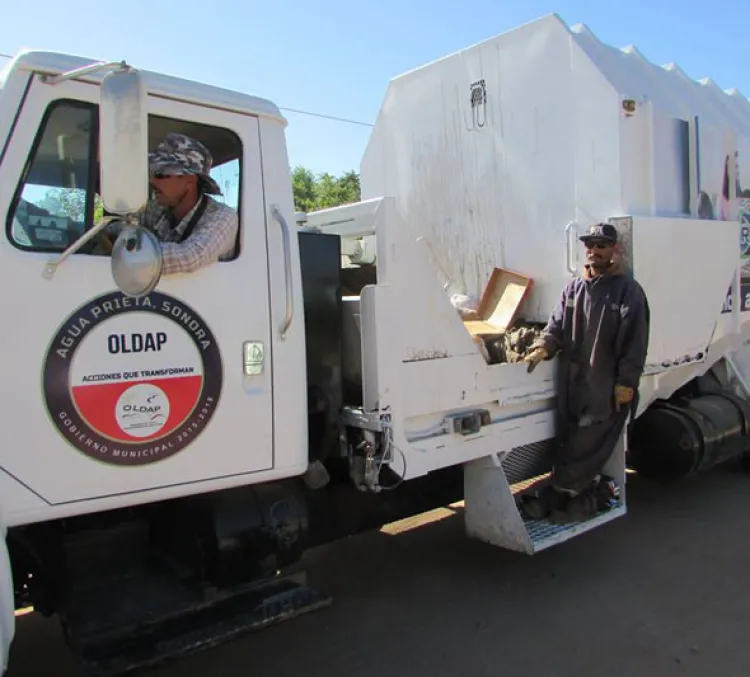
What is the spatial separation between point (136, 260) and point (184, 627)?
1366 mm

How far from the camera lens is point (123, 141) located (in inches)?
76.0

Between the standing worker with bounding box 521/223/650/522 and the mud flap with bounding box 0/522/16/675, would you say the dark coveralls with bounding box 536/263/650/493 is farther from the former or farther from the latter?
the mud flap with bounding box 0/522/16/675

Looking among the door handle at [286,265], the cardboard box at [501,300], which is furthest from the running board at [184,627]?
the cardboard box at [501,300]

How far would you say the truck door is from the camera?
2.22 m

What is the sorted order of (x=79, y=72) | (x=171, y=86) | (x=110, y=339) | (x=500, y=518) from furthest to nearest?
(x=500, y=518) < (x=171, y=86) < (x=110, y=339) < (x=79, y=72)

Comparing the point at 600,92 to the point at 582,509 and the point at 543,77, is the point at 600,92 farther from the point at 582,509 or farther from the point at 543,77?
the point at 582,509

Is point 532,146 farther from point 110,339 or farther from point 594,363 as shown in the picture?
point 110,339

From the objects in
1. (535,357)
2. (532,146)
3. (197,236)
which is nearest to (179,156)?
(197,236)

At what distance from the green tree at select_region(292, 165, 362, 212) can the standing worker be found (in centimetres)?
2024

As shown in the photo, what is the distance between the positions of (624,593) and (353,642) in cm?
151

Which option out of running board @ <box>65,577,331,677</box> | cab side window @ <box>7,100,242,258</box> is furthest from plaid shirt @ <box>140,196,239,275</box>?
running board @ <box>65,577,331,677</box>

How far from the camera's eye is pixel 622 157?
4000mm

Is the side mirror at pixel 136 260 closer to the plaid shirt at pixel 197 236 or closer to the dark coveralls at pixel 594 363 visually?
the plaid shirt at pixel 197 236

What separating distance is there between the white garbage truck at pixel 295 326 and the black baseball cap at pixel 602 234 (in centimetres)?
19
